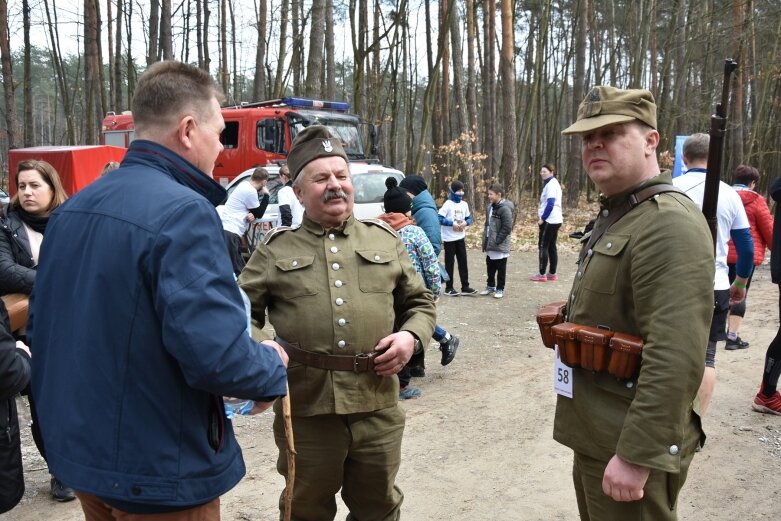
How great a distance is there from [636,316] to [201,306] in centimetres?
137

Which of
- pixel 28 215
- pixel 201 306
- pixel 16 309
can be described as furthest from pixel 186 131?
pixel 28 215

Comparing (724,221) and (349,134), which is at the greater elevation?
(349,134)

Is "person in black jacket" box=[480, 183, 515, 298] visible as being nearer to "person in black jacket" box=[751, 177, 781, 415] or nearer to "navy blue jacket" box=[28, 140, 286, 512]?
"person in black jacket" box=[751, 177, 781, 415]

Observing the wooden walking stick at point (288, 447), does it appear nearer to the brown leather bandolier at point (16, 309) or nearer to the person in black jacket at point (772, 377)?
Answer: the brown leather bandolier at point (16, 309)

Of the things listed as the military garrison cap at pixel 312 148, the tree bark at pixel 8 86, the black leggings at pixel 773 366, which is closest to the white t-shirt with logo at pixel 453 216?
the black leggings at pixel 773 366

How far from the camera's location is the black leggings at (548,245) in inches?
451

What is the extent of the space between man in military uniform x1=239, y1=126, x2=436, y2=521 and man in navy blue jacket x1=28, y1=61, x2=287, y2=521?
3.13 ft

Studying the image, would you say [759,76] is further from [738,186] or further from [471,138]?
[738,186]

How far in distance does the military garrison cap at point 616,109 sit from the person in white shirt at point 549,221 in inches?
361

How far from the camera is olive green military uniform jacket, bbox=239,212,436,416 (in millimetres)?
2834

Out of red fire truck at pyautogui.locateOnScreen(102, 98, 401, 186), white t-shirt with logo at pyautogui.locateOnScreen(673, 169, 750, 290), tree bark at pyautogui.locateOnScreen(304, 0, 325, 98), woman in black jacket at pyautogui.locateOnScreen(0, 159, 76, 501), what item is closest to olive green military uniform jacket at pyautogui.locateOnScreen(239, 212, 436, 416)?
woman in black jacket at pyautogui.locateOnScreen(0, 159, 76, 501)

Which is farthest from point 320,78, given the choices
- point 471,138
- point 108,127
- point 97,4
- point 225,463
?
point 225,463

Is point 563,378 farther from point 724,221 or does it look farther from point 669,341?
point 724,221

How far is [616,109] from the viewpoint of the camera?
226 centimetres
